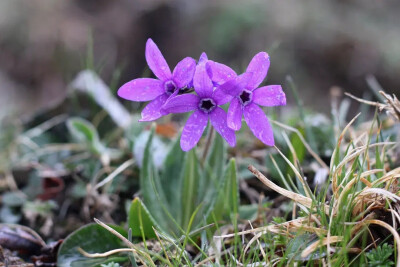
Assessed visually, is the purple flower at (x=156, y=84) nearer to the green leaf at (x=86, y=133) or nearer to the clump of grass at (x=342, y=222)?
the clump of grass at (x=342, y=222)

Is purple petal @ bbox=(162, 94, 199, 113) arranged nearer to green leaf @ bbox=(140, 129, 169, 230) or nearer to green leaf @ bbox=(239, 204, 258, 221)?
green leaf @ bbox=(140, 129, 169, 230)

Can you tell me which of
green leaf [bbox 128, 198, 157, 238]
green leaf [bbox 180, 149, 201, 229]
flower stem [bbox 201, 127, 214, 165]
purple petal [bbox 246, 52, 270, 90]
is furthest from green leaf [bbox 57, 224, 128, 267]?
purple petal [bbox 246, 52, 270, 90]

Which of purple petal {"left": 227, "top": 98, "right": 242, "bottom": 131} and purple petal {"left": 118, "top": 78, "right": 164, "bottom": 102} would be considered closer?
purple petal {"left": 227, "top": 98, "right": 242, "bottom": 131}

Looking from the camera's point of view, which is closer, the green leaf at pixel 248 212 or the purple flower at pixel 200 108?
the purple flower at pixel 200 108

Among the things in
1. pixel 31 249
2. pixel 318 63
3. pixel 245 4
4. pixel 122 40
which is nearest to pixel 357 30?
pixel 318 63

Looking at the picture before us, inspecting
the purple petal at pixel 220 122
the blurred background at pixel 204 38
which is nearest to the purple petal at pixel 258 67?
the purple petal at pixel 220 122

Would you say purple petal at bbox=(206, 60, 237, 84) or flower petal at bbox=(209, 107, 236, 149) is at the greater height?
purple petal at bbox=(206, 60, 237, 84)
